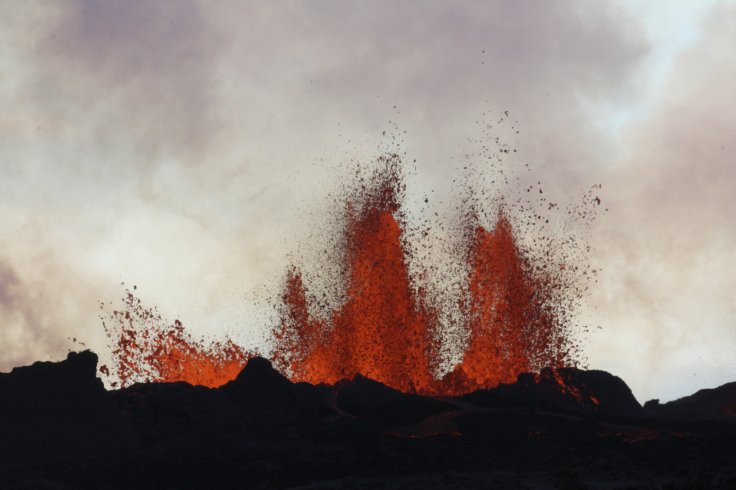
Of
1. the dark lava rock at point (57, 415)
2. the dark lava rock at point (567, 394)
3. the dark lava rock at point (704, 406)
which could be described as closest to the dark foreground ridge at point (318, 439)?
the dark lava rock at point (57, 415)

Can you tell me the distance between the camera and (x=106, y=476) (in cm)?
6019

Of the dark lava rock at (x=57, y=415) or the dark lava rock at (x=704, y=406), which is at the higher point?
the dark lava rock at (x=57, y=415)

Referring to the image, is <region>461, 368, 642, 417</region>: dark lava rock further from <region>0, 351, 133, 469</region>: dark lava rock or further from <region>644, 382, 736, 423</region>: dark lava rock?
<region>0, 351, 133, 469</region>: dark lava rock

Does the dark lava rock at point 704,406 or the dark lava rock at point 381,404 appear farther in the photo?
the dark lava rock at point 704,406

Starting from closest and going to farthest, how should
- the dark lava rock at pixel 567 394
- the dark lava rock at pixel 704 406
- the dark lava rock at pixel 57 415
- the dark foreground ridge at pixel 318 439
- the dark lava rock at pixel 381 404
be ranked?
the dark foreground ridge at pixel 318 439
the dark lava rock at pixel 57 415
the dark lava rock at pixel 381 404
the dark lava rock at pixel 567 394
the dark lava rock at pixel 704 406

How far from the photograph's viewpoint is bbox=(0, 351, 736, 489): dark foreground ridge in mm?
55562

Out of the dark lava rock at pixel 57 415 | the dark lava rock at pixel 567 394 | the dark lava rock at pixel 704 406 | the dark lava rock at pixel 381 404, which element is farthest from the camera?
the dark lava rock at pixel 704 406

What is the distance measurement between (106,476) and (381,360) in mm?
35566

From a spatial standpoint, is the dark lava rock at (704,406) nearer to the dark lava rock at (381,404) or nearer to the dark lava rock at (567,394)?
the dark lava rock at (567,394)

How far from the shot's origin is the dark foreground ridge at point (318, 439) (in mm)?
55562

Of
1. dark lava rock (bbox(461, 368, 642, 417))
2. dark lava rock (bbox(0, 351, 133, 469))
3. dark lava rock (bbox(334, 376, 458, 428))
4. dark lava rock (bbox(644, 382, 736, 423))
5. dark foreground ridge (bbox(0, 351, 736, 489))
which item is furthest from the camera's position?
dark lava rock (bbox(644, 382, 736, 423))

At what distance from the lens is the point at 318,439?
66.3 m

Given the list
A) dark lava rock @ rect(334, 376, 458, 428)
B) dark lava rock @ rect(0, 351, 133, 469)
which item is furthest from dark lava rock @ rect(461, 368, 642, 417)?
dark lava rock @ rect(0, 351, 133, 469)

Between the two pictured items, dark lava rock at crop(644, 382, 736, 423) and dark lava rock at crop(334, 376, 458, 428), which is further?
dark lava rock at crop(644, 382, 736, 423)
